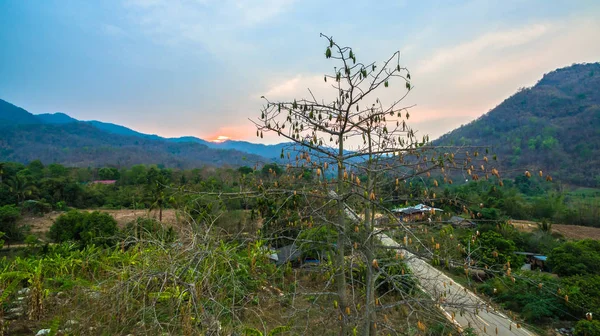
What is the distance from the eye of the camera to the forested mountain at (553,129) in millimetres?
45750

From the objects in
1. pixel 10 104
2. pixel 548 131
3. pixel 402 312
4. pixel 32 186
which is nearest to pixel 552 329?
pixel 402 312

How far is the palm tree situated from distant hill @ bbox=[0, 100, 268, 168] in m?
25.5

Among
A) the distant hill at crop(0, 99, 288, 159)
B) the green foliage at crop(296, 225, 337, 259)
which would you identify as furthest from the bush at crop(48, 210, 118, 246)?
the distant hill at crop(0, 99, 288, 159)

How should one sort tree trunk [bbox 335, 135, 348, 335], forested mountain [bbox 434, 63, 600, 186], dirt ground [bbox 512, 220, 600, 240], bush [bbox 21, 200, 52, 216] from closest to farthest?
tree trunk [bbox 335, 135, 348, 335], dirt ground [bbox 512, 220, 600, 240], bush [bbox 21, 200, 52, 216], forested mountain [bbox 434, 63, 600, 186]

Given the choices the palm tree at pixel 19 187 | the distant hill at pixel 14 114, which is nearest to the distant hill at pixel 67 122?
the distant hill at pixel 14 114

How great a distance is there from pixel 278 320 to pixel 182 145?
11236 cm

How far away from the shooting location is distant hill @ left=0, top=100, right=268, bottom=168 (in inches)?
2697

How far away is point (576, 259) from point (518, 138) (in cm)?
5736

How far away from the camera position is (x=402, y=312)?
20.2 feet

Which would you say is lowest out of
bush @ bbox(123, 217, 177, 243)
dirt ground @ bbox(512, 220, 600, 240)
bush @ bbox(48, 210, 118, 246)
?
dirt ground @ bbox(512, 220, 600, 240)

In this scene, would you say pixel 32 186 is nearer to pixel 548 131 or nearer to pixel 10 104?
pixel 548 131

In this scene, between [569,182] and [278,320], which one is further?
[569,182]

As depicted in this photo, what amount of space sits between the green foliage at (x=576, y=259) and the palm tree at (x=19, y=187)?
32.4 m

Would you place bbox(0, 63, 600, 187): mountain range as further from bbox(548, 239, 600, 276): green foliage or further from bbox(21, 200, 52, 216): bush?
bbox(548, 239, 600, 276): green foliage
